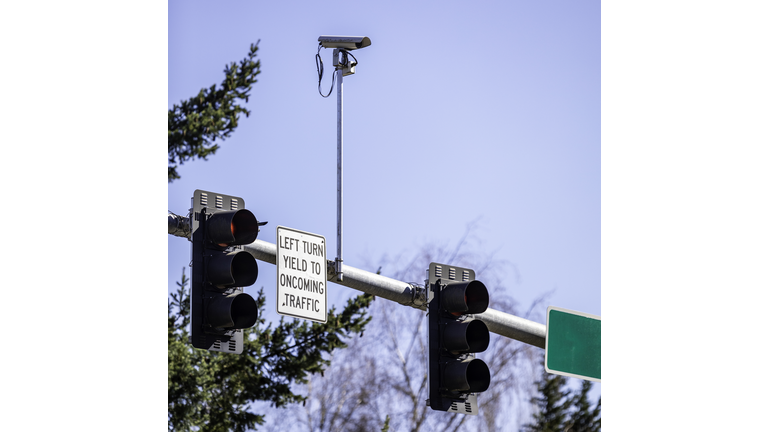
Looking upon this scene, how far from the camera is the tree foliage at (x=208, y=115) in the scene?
20516 mm

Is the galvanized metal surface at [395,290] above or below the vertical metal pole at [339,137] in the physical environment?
below

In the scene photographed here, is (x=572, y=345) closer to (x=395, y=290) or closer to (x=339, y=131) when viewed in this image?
(x=395, y=290)

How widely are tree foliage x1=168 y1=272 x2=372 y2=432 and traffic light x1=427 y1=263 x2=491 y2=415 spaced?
39.8 ft

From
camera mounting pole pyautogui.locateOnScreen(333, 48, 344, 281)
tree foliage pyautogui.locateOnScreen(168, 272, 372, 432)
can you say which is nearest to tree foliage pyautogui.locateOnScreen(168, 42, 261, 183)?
tree foliage pyautogui.locateOnScreen(168, 272, 372, 432)

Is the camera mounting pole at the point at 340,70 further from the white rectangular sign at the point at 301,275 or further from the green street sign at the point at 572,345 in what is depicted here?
the green street sign at the point at 572,345

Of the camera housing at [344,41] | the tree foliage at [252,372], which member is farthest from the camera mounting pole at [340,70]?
the tree foliage at [252,372]

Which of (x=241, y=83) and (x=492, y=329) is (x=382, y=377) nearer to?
(x=241, y=83)

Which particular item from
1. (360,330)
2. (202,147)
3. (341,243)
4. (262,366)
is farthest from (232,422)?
(341,243)

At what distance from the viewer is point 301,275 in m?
7.11

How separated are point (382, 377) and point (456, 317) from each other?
19960 millimetres

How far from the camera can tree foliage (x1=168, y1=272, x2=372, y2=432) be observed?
62.8ft

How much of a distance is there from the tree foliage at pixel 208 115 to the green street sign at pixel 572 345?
13.5 metres

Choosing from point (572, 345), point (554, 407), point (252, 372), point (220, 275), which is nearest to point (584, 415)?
point (554, 407)

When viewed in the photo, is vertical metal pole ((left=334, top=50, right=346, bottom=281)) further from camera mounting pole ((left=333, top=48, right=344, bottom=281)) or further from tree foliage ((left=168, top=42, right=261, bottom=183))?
tree foliage ((left=168, top=42, right=261, bottom=183))
